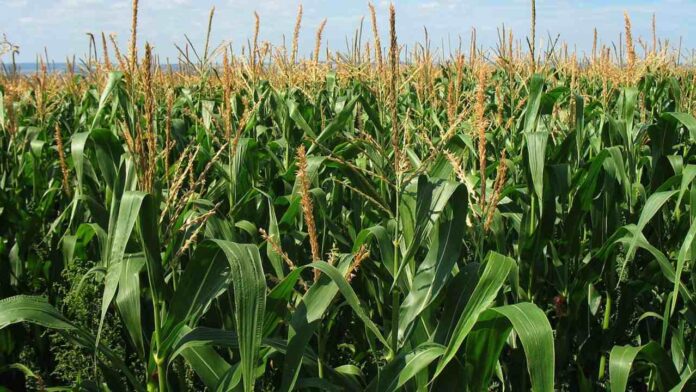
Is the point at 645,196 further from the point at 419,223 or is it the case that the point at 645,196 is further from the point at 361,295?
the point at 419,223

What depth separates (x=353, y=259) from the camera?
1.91 metres

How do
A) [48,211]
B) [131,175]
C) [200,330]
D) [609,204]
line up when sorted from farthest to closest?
[48,211] → [609,204] → [131,175] → [200,330]

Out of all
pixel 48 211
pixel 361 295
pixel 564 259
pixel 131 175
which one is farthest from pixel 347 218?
pixel 48 211

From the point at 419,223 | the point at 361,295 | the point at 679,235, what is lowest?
the point at 361,295

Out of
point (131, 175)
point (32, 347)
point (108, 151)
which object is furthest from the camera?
point (32, 347)

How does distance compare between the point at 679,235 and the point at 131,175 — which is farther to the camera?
the point at 679,235

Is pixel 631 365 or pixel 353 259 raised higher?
pixel 353 259

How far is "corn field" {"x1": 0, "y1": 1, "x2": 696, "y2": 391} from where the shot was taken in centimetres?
152

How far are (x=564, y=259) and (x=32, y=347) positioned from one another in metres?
2.14

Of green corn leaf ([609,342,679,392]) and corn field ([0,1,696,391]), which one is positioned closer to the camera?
corn field ([0,1,696,391])

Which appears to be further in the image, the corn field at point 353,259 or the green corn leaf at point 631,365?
the green corn leaf at point 631,365

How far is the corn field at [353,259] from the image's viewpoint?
1523 mm

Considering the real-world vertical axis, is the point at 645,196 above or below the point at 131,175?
below

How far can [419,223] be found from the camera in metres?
1.59
